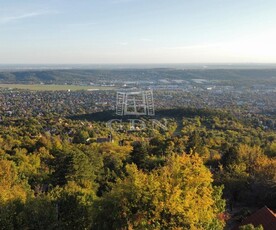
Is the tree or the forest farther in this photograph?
the forest

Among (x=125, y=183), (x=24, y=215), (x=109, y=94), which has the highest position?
(x=125, y=183)

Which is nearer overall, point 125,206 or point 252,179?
point 125,206

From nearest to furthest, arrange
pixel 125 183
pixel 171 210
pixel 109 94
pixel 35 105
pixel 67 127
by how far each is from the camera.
Result: pixel 171 210
pixel 125 183
pixel 67 127
pixel 35 105
pixel 109 94

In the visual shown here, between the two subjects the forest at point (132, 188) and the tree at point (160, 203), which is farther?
the forest at point (132, 188)

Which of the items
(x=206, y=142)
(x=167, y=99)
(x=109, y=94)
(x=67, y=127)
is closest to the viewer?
(x=206, y=142)

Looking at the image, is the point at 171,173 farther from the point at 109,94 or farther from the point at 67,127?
the point at 109,94

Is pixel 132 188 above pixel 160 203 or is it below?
above

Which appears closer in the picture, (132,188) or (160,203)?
(160,203)

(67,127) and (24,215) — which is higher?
(24,215)

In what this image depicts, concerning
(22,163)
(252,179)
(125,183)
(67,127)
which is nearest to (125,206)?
(125,183)
